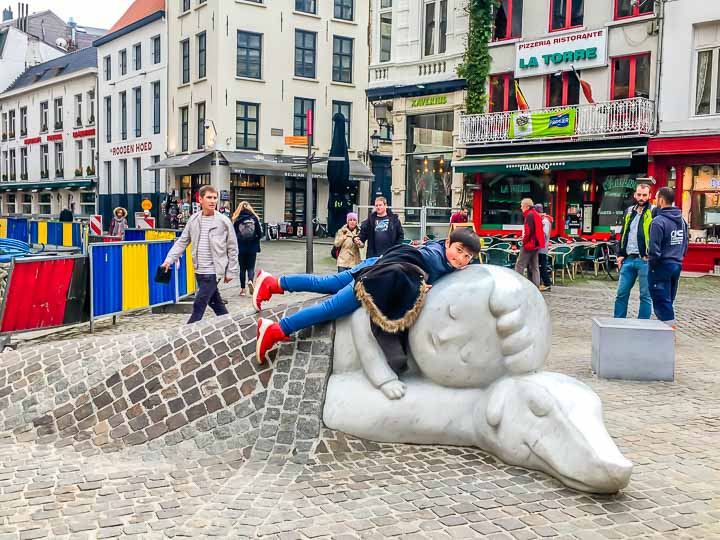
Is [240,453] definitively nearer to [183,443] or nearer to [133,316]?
[183,443]

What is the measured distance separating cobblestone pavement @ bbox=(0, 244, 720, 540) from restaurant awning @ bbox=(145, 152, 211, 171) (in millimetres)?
27506

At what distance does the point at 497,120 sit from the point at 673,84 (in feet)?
17.3

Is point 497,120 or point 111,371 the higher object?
point 497,120

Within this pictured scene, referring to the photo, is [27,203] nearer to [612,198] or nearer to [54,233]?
[54,233]

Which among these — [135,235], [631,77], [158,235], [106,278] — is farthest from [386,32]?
[106,278]

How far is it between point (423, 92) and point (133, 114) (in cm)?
2052

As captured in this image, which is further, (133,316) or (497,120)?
(497,120)

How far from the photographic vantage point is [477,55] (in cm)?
2369

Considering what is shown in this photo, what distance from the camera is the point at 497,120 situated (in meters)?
23.1

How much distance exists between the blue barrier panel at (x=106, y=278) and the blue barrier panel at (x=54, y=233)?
39.2 ft

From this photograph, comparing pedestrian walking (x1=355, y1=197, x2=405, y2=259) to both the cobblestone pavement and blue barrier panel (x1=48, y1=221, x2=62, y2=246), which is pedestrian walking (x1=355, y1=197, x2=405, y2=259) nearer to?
the cobblestone pavement

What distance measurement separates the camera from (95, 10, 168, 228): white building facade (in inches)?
1491

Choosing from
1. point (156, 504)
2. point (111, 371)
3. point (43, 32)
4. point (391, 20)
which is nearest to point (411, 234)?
point (391, 20)

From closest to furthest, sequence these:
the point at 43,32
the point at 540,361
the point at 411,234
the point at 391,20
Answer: the point at 540,361
the point at 411,234
the point at 391,20
the point at 43,32
